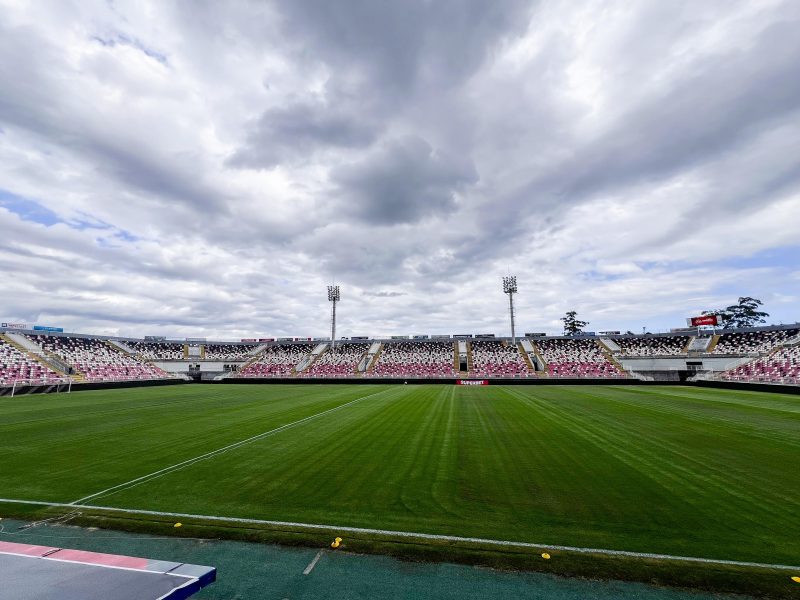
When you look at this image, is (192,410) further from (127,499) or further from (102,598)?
(102,598)

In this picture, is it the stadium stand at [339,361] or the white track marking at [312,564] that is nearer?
the white track marking at [312,564]

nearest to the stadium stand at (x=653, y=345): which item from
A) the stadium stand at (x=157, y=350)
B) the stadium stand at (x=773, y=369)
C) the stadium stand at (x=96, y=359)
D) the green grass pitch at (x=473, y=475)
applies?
the stadium stand at (x=773, y=369)

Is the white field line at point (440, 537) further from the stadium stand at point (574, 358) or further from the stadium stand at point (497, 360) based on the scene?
the stadium stand at point (497, 360)

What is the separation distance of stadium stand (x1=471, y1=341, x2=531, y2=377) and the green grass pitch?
33.6m

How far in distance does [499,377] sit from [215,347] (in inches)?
2128

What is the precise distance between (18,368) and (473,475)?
50.6 meters

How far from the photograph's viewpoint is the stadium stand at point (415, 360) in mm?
51312

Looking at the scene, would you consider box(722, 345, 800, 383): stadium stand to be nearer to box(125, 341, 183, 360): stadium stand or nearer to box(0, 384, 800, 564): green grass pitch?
box(0, 384, 800, 564): green grass pitch

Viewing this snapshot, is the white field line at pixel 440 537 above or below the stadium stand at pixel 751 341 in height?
below

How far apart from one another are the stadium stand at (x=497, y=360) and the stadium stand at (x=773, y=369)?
2105cm

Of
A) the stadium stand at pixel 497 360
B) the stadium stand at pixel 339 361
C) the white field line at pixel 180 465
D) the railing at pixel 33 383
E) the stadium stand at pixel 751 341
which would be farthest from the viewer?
the stadium stand at pixel 339 361

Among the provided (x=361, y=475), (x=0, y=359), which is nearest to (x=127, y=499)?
(x=361, y=475)

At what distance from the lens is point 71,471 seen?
9.04m

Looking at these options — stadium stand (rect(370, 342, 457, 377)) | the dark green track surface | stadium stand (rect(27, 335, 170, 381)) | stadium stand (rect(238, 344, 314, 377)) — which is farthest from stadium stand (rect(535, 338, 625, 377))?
stadium stand (rect(27, 335, 170, 381))
